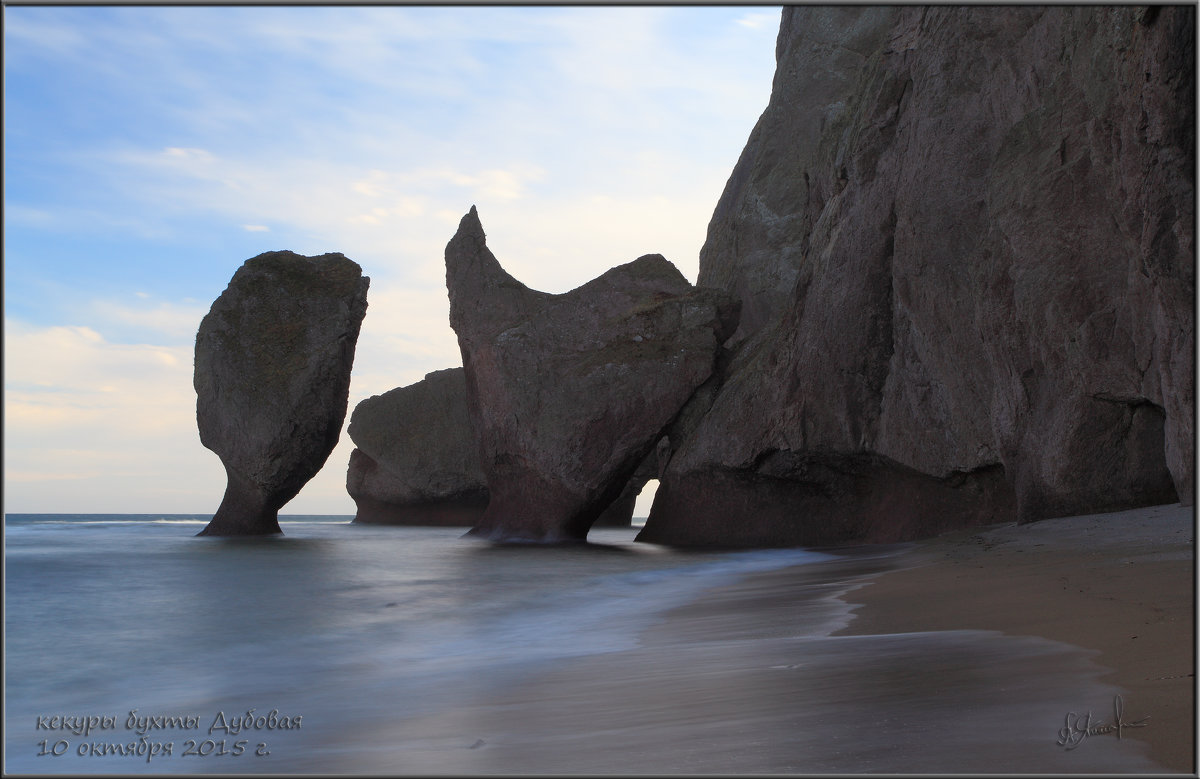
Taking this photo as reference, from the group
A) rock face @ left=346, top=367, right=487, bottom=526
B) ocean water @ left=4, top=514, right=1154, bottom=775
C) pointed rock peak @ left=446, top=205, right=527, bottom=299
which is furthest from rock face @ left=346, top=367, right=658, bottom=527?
ocean water @ left=4, top=514, right=1154, bottom=775

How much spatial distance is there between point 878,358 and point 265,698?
1457cm

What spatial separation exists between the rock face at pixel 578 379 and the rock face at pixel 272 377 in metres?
3.91

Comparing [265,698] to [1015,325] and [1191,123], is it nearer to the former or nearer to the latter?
[1191,123]

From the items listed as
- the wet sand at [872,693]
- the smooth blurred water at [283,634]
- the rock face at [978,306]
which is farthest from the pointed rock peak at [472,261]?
the wet sand at [872,693]

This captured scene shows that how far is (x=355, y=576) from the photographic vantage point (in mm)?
14672

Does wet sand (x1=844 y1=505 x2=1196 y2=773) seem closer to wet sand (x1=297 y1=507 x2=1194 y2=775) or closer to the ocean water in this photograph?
wet sand (x1=297 y1=507 x2=1194 y2=775)

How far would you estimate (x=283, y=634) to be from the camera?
30.0 ft

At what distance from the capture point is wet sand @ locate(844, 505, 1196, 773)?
127 inches

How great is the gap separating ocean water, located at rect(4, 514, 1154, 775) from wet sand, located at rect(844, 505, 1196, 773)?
0.47ft

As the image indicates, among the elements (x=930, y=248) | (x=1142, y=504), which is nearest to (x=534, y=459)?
(x=930, y=248)

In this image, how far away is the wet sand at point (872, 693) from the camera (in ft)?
10.00

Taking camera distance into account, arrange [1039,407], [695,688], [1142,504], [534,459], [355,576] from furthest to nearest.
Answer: [534,459], [355,576], [1039,407], [1142,504], [695,688]

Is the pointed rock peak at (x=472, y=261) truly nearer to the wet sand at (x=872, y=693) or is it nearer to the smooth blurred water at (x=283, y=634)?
the smooth blurred water at (x=283, y=634)
